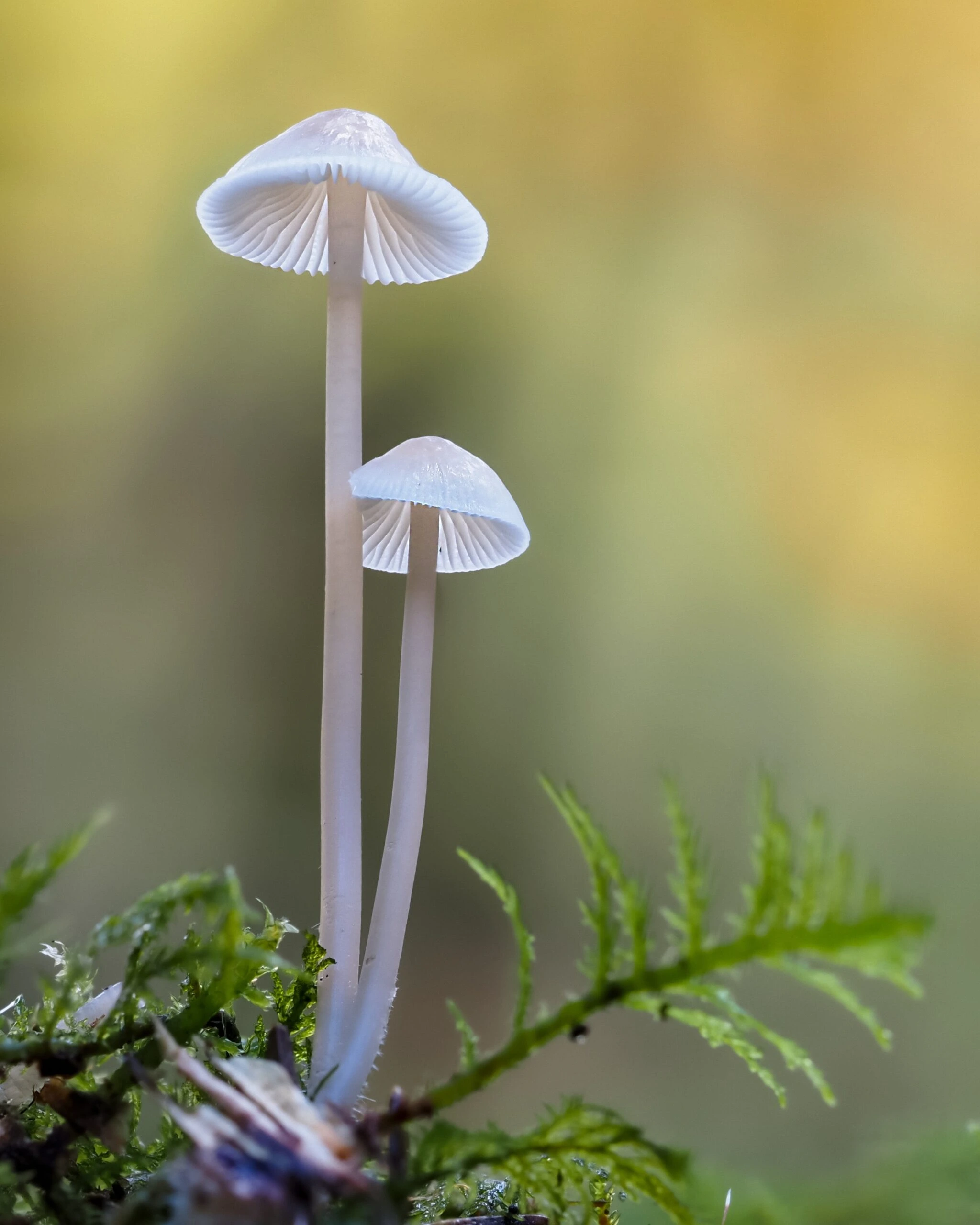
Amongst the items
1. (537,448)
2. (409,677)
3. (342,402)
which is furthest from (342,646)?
(537,448)

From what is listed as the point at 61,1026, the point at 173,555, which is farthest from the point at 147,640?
the point at 61,1026

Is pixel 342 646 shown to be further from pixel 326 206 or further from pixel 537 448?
pixel 537 448

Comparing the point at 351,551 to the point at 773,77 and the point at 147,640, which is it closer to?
the point at 147,640

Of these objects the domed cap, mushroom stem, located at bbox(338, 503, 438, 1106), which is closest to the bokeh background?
the domed cap

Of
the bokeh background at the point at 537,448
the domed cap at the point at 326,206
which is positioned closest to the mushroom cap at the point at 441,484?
the domed cap at the point at 326,206

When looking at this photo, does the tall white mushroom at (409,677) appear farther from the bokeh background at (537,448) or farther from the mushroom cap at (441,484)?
the bokeh background at (537,448)
